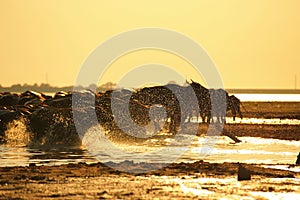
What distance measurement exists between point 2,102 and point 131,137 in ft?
42.1

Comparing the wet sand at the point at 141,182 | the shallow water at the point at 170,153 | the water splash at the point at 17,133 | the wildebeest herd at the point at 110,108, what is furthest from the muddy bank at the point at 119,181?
the water splash at the point at 17,133

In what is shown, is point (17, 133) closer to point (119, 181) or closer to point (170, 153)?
point (170, 153)

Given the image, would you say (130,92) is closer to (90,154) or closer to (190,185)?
(90,154)

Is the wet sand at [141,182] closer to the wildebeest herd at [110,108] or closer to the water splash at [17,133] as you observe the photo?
the wildebeest herd at [110,108]

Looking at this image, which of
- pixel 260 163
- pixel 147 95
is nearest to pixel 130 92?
pixel 147 95

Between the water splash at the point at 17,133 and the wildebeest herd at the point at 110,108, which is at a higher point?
the wildebeest herd at the point at 110,108

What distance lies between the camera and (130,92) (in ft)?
150

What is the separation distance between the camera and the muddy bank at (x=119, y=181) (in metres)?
15.6

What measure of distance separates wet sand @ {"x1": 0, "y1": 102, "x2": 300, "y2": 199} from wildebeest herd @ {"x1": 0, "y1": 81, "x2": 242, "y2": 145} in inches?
456

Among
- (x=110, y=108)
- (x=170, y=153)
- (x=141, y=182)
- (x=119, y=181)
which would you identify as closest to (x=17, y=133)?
(x=110, y=108)

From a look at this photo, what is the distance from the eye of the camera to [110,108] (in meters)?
37.6

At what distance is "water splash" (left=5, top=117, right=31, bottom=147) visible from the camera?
1268 inches

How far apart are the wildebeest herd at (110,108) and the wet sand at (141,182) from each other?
38.0 feet

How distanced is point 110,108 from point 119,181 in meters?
20.1
